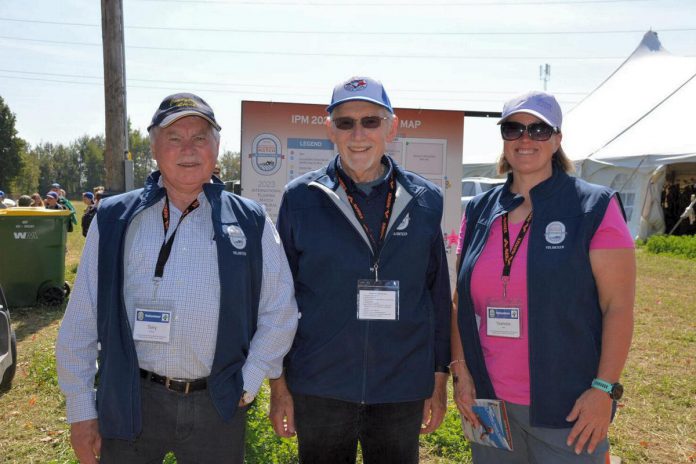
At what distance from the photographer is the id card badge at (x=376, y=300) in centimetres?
254

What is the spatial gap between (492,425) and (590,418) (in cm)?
41

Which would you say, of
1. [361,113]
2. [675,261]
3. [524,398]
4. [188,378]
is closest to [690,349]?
[524,398]

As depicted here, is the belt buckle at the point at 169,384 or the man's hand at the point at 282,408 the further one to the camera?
the man's hand at the point at 282,408

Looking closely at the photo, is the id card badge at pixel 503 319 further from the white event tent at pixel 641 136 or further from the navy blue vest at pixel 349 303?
the white event tent at pixel 641 136

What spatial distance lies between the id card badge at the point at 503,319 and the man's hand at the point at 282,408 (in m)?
0.92

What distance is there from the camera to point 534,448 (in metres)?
2.49

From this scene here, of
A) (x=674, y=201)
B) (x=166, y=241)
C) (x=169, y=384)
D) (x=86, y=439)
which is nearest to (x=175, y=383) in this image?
(x=169, y=384)

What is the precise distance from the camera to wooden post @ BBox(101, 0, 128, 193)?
24.7 ft

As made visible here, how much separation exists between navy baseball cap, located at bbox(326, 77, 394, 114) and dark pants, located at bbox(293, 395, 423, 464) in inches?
51.4

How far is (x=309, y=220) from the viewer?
263 cm

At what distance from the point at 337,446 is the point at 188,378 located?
0.75 meters

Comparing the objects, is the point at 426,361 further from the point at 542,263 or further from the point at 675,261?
the point at 675,261

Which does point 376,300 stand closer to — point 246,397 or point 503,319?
point 503,319

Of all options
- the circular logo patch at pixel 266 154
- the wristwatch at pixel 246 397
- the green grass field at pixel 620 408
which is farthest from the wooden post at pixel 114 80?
the wristwatch at pixel 246 397
